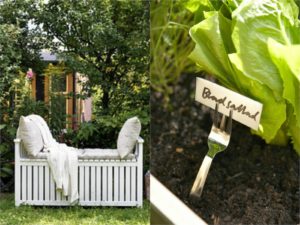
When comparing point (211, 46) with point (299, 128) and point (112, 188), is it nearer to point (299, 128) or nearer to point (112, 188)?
point (299, 128)

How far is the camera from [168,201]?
1.19m

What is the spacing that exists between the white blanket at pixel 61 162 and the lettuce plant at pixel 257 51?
59 cm

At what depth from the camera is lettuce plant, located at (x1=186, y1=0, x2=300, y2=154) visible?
3.46 ft

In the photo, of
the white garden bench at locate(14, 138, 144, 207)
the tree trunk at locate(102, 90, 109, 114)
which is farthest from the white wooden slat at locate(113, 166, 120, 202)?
the tree trunk at locate(102, 90, 109, 114)

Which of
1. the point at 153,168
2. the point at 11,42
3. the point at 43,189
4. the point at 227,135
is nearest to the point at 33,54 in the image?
the point at 11,42

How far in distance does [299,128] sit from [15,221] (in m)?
0.95

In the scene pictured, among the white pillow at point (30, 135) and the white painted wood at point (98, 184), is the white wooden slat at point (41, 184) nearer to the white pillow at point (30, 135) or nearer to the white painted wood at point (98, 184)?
the white pillow at point (30, 135)

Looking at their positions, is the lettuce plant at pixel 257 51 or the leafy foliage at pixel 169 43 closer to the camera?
the lettuce plant at pixel 257 51

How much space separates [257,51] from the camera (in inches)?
→ 42.3

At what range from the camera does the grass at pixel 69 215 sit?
151cm

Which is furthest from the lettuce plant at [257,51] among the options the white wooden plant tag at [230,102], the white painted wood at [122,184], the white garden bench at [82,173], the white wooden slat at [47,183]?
the white wooden slat at [47,183]

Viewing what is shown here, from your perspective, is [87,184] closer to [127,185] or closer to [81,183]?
[81,183]

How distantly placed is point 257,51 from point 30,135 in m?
0.80

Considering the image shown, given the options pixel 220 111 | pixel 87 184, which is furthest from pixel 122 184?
pixel 220 111
